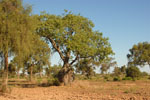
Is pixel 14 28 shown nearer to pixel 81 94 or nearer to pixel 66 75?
pixel 81 94

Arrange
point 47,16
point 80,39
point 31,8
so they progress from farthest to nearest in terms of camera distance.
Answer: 1. point 47,16
2. point 80,39
3. point 31,8

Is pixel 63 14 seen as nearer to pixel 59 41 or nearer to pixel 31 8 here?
pixel 59 41

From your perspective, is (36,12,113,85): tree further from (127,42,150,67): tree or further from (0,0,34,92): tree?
(127,42,150,67): tree

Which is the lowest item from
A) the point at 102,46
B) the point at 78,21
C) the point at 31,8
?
the point at 102,46

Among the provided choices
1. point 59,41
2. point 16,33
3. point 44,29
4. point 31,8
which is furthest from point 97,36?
point 16,33

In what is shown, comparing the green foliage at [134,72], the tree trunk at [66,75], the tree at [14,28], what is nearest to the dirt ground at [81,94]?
the tree trunk at [66,75]

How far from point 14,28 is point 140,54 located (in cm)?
3494

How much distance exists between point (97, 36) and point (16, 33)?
11.5 m

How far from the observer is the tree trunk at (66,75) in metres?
21.7

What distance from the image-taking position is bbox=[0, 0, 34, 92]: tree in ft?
39.0

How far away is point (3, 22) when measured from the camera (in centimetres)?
1196

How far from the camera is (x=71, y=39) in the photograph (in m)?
20.4

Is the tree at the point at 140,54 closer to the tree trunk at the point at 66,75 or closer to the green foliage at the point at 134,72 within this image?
the green foliage at the point at 134,72

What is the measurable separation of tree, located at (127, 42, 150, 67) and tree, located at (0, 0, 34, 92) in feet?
104
